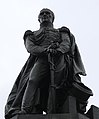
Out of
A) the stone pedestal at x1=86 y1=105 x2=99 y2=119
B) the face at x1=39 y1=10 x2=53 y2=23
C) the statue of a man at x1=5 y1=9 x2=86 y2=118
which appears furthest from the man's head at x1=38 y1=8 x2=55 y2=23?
Answer: the stone pedestal at x1=86 y1=105 x2=99 y2=119

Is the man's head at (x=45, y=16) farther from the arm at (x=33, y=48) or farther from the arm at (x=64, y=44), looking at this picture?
the arm at (x=33, y=48)

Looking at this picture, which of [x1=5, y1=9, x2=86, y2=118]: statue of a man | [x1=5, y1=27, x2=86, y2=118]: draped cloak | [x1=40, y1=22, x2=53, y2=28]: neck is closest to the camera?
[x1=5, y1=9, x2=86, y2=118]: statue of a man

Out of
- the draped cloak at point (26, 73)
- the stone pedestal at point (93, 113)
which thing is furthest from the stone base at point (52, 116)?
the stone pedestal at point (93, 113)

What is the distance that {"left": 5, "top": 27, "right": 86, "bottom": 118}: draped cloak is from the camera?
9.74 metres

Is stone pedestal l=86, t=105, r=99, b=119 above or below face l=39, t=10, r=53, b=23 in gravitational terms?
below

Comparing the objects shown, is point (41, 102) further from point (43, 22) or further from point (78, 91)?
point (43, 22)

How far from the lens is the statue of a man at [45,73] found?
9469mm

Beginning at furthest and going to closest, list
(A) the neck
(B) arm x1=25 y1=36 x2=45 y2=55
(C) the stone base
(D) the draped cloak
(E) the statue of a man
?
1. (A) the neck
2. (B) arm x1=25 y1=36 x2=45 y2=55
3. (D) the draped cloak
4. (E) the statue of a man
5. (C) the stone base

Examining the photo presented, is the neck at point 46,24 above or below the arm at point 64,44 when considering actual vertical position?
above

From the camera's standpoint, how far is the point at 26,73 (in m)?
10.3

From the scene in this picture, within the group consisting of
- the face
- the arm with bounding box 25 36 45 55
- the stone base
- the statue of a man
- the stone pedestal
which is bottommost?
the stone base

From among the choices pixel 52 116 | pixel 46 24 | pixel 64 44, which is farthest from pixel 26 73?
pixel 52 116

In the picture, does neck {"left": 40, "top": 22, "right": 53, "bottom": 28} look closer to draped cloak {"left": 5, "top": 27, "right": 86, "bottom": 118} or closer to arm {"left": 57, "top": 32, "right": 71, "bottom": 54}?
draped cloak {"left": 5, "top": 27, "right": 86, "bottom": 118}

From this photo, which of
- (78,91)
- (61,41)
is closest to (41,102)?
(78,91)
